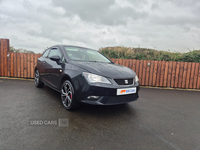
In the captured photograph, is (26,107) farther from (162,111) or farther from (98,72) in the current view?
(162,111)

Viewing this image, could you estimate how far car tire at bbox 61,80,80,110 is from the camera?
9.42ft

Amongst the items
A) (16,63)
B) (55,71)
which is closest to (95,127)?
(55,71)

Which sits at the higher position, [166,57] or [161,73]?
[166,57]

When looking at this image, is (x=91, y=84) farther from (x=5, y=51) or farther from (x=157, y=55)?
(x=157, y=55)

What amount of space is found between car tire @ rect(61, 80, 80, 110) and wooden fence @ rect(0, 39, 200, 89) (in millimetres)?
4502

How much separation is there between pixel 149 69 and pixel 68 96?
17.1 ft

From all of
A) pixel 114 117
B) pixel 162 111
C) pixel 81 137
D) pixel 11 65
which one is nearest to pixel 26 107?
pixel 81 137

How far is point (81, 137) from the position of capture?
2107 mm

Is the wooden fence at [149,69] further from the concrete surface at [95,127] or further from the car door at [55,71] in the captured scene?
the car door at [55,71]

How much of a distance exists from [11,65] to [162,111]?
7519 mm

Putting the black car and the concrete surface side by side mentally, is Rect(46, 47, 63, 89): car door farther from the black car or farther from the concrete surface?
the concrete surface

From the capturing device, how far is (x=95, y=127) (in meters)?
2.43

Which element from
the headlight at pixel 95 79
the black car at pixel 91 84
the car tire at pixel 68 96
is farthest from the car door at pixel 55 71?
the headlight at pixel 95 79

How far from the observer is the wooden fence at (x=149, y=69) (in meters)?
6.85
